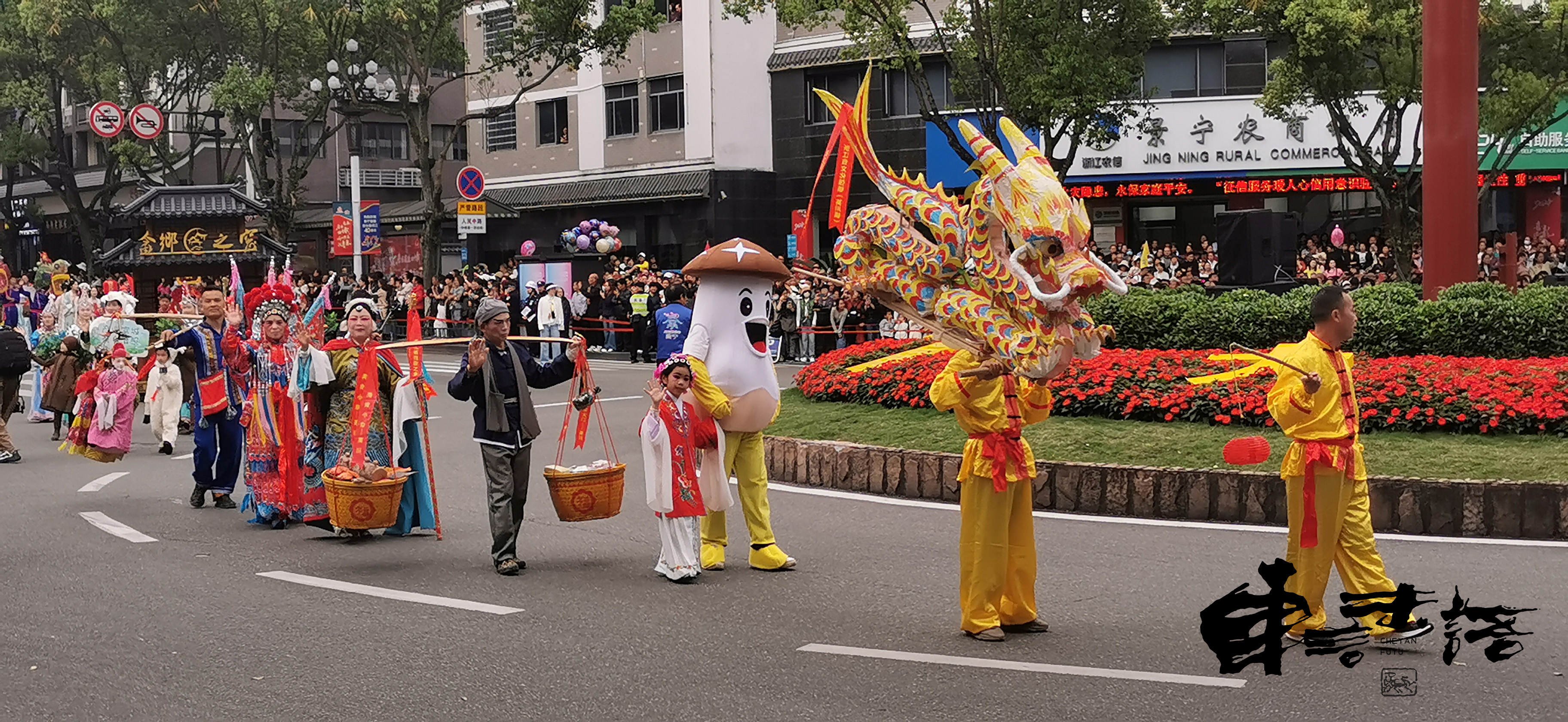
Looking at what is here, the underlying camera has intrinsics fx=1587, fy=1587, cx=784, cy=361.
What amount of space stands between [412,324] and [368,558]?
1.66 meters

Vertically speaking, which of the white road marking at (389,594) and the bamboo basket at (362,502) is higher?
the bamboo basket at (362,502)

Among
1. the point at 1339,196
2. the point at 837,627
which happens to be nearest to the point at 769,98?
the point at 1339,196

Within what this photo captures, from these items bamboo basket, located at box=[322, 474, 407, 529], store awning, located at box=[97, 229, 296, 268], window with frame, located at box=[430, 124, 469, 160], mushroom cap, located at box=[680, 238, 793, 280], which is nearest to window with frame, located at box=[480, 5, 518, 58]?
window with frame, located at box=[430, 124, 469, 160]

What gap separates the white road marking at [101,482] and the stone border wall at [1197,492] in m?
6.18

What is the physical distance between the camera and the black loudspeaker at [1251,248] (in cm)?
1825

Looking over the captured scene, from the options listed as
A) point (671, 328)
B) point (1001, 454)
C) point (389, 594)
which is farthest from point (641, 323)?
point (1001, 454)

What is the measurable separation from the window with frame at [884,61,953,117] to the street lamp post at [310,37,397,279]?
36.8ft

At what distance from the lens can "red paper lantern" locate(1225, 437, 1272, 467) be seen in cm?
688

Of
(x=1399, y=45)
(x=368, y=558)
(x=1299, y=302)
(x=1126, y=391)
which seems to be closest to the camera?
(x=368, y=558)

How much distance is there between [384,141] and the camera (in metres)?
56.2

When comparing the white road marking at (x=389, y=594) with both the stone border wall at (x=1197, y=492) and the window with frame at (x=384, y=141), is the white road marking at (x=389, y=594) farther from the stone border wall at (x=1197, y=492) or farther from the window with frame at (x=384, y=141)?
the window with frame at (x=384, y=141)

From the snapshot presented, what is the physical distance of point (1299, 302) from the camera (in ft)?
50.1

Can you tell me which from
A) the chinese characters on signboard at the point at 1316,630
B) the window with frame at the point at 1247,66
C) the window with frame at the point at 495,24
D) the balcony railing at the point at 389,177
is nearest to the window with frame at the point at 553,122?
the window with frame at the point at 495,24

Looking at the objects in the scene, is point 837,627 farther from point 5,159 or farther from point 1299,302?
point 5,159
